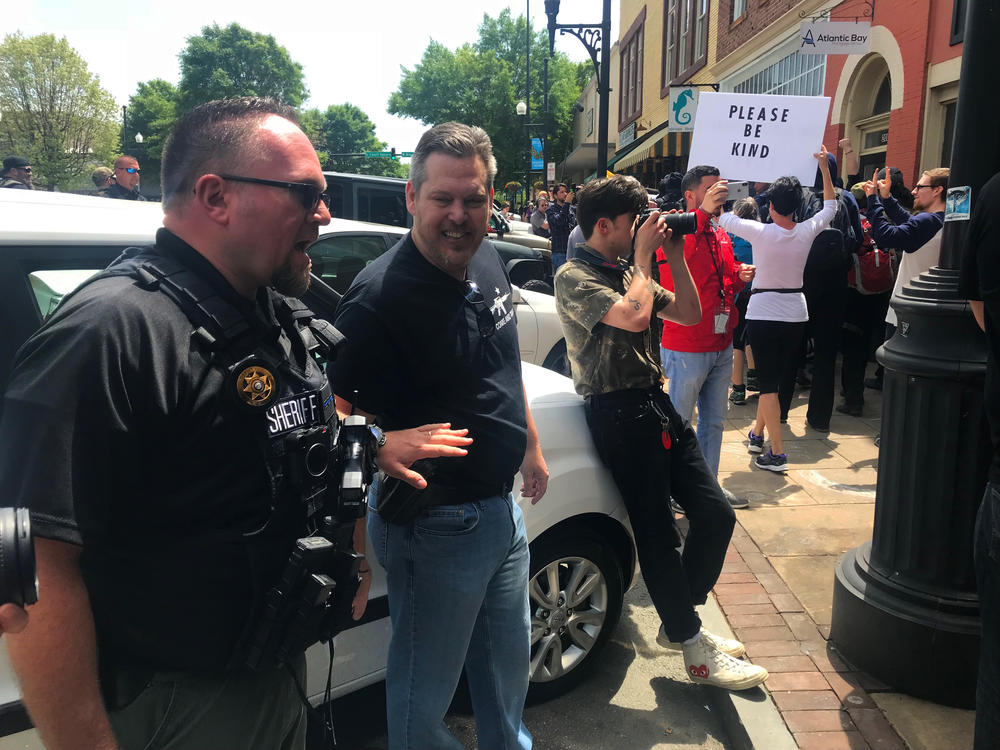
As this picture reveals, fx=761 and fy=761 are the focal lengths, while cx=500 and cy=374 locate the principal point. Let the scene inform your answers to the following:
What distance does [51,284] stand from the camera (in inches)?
88.4

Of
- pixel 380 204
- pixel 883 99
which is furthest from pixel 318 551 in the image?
pixel 883 99

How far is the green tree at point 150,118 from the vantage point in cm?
6812

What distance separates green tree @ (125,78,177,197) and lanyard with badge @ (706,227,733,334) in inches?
2687

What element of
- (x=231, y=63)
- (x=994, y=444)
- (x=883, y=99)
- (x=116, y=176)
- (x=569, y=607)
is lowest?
(x=569, y=607)

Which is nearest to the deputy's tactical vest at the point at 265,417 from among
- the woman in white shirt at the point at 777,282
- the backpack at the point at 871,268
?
the woman in white shirt at the point at 777,282

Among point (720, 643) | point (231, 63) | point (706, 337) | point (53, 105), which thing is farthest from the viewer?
point (231, 63)

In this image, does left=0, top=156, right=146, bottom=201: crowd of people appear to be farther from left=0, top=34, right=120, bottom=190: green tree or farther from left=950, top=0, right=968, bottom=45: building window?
left=0, top=34, right=120, bottom=190: green tree

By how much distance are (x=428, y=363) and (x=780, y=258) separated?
4030 mm

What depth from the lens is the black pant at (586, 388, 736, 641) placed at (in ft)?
9.70

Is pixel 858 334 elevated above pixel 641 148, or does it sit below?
below

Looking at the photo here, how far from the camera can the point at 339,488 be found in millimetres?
1490

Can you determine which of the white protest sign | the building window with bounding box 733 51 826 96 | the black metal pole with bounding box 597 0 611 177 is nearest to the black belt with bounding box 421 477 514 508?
the white protest sign

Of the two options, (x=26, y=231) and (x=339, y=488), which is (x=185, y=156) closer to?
(x=339, y=488)

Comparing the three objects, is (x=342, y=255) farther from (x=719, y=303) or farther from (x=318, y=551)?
(x=318, y=551)
